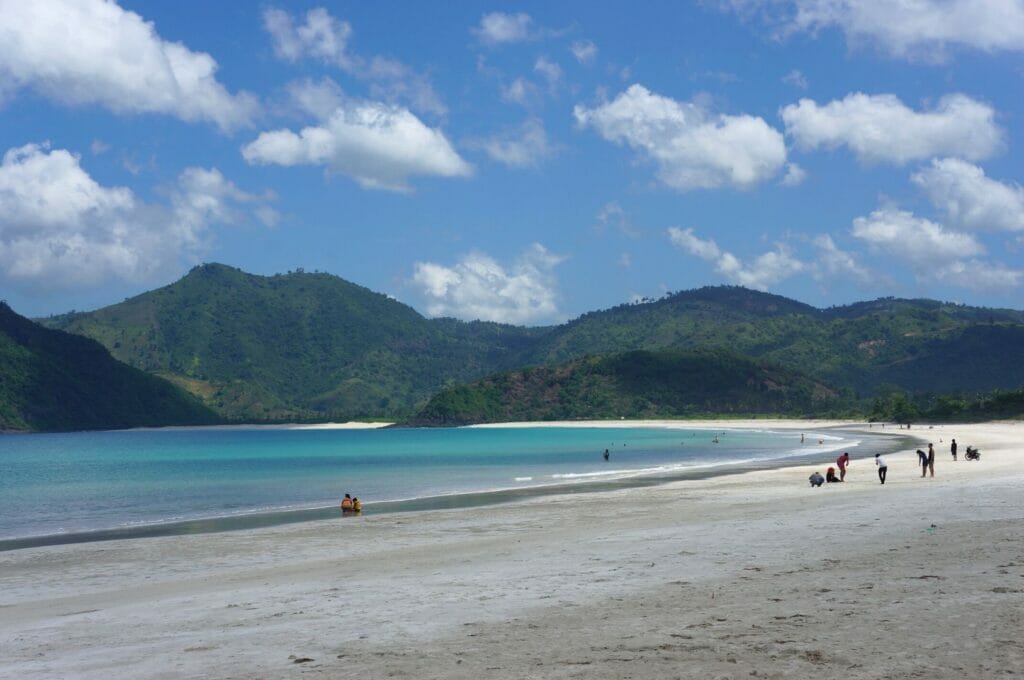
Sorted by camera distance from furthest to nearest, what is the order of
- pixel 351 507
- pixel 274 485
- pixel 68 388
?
1. pixel 68 388
2. pixel 274 485
3. pixel 351 507

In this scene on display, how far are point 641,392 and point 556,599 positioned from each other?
170175 mm

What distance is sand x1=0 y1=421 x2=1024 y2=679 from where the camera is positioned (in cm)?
912

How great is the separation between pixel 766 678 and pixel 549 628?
3.24 metres

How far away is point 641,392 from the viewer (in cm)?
18062

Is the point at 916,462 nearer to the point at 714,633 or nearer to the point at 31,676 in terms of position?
the point at 714,633

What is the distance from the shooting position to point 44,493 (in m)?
44.9

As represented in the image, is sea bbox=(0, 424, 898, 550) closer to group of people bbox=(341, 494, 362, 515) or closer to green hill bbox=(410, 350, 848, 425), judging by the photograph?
group of people bbox=(341, 494, 362, 515)

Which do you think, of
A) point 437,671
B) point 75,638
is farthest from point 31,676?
point 437,671

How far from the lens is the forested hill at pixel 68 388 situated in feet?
553

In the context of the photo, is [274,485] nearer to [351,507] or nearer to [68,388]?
[351,507]

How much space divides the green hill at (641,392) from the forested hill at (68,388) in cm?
5911

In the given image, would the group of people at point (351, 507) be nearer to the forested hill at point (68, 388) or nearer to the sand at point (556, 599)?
the sand at point (556, 599)

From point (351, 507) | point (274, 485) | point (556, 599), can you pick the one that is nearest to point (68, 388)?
point (274, 485)

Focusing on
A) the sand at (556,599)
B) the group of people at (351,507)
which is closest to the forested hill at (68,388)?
the group of people at (351,507)
